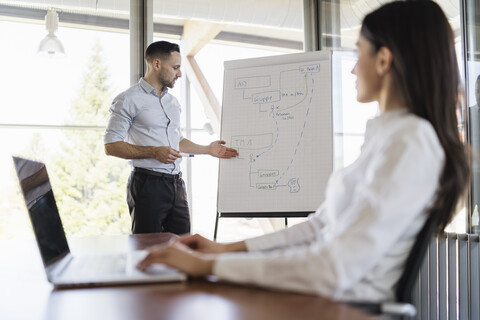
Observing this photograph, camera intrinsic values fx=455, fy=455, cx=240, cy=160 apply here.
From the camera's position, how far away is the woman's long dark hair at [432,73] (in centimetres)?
94

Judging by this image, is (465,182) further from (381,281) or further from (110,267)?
(110,267)

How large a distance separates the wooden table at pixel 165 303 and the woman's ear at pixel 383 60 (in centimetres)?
51

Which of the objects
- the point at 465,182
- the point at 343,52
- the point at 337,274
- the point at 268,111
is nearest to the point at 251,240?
the point at 337,274

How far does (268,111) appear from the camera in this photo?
271cm

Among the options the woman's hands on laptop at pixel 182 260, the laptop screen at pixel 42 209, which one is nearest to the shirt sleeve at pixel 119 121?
the laptop screen at pixel 42 209

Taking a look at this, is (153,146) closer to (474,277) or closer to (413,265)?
(474,277)

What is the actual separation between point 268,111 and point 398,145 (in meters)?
1.89

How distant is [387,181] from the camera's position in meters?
0.81

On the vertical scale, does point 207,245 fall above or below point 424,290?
above

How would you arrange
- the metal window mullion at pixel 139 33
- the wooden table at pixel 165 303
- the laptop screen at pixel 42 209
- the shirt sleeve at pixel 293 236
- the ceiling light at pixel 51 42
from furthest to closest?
the metal window mullion at pixel 139 33 < the ceiling light at pixel 51 42 < the shirt sleeve at pixel 293 236 < the laptop screen at pixel 42 209 < the wooden table at pixel 165 303

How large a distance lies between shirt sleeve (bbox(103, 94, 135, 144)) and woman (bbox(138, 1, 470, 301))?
189 centimetres

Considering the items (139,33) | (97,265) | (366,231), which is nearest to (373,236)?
(366,231)

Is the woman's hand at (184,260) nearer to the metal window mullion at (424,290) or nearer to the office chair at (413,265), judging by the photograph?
the office chair at (413,265)

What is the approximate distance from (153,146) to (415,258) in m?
2.12
